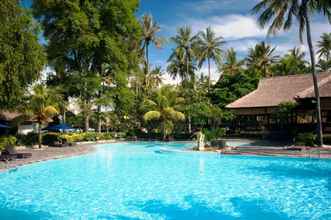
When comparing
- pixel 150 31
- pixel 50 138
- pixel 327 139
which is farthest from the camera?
pixel 150 31

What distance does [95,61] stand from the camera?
116ft

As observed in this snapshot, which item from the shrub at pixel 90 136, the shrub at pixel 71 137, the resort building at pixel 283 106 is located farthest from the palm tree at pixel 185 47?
the shrub at pixel 71 137

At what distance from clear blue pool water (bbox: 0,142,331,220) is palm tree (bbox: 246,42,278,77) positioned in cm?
3125

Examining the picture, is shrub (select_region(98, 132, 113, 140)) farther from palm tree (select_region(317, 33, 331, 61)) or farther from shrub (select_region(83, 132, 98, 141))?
palm tree (select_region(317, 33, 331, 61))

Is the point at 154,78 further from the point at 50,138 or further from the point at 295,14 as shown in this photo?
Answer: the point at 295,14

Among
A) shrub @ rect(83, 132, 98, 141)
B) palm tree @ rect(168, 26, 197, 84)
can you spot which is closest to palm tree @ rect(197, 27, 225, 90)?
palm tree @ rect(168, 26, 197, 84)

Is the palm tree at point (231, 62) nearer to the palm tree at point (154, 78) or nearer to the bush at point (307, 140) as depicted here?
the palm tree at point (154, 78)

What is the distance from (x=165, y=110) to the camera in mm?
32125

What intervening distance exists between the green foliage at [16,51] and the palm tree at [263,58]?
33616mm

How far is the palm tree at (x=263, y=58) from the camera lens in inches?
1838

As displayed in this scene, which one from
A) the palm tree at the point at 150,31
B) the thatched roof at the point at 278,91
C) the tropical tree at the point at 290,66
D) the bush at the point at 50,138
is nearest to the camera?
the bush at the point at 50,138

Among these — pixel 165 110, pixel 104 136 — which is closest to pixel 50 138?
pixel 104 136

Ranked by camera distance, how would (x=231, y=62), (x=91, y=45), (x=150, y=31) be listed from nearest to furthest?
(x=91, y=45) < (x=150, y=31) < (x=231, y=62)

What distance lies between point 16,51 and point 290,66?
122 ft
